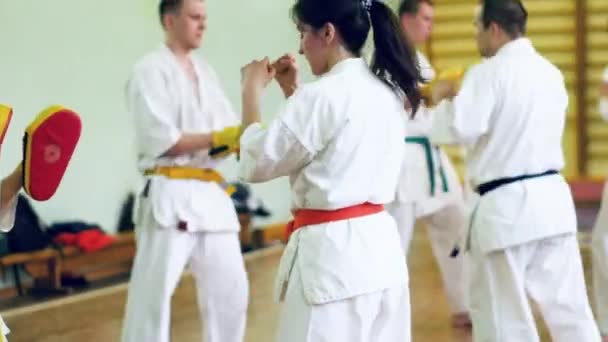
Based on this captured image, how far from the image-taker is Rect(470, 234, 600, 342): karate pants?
3.93m

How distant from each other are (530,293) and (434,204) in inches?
45.6

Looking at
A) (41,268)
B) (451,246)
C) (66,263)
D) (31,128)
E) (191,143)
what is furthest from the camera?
→ (66,263)

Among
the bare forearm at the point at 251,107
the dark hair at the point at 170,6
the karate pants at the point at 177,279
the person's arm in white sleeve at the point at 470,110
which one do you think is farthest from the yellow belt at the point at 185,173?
the bare forearm at the point at 251,107

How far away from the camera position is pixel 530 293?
3980 millimetres

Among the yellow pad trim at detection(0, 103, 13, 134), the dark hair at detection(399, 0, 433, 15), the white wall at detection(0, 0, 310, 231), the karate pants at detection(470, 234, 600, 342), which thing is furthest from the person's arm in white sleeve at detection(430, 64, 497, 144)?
the white wall at detection(0, 0, 310, 231)

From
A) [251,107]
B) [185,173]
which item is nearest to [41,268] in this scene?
[185,173]

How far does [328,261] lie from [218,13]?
16.1 feet

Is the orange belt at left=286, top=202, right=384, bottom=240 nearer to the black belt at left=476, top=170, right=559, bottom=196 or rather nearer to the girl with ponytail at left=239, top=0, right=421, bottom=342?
the girl with ponytail at left=239, top=0, right=421, bottom=342

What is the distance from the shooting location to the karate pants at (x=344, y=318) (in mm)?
2768

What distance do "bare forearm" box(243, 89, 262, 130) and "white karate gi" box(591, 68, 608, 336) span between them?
205 cm

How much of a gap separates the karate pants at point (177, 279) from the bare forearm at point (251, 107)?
3.48 ft

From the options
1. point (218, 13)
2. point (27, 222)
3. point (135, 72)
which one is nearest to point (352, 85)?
point (135, 72)

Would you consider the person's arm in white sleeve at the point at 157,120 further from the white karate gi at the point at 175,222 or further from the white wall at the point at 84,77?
the white wall at the point at 84,77

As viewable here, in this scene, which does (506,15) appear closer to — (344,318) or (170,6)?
(170,6)
